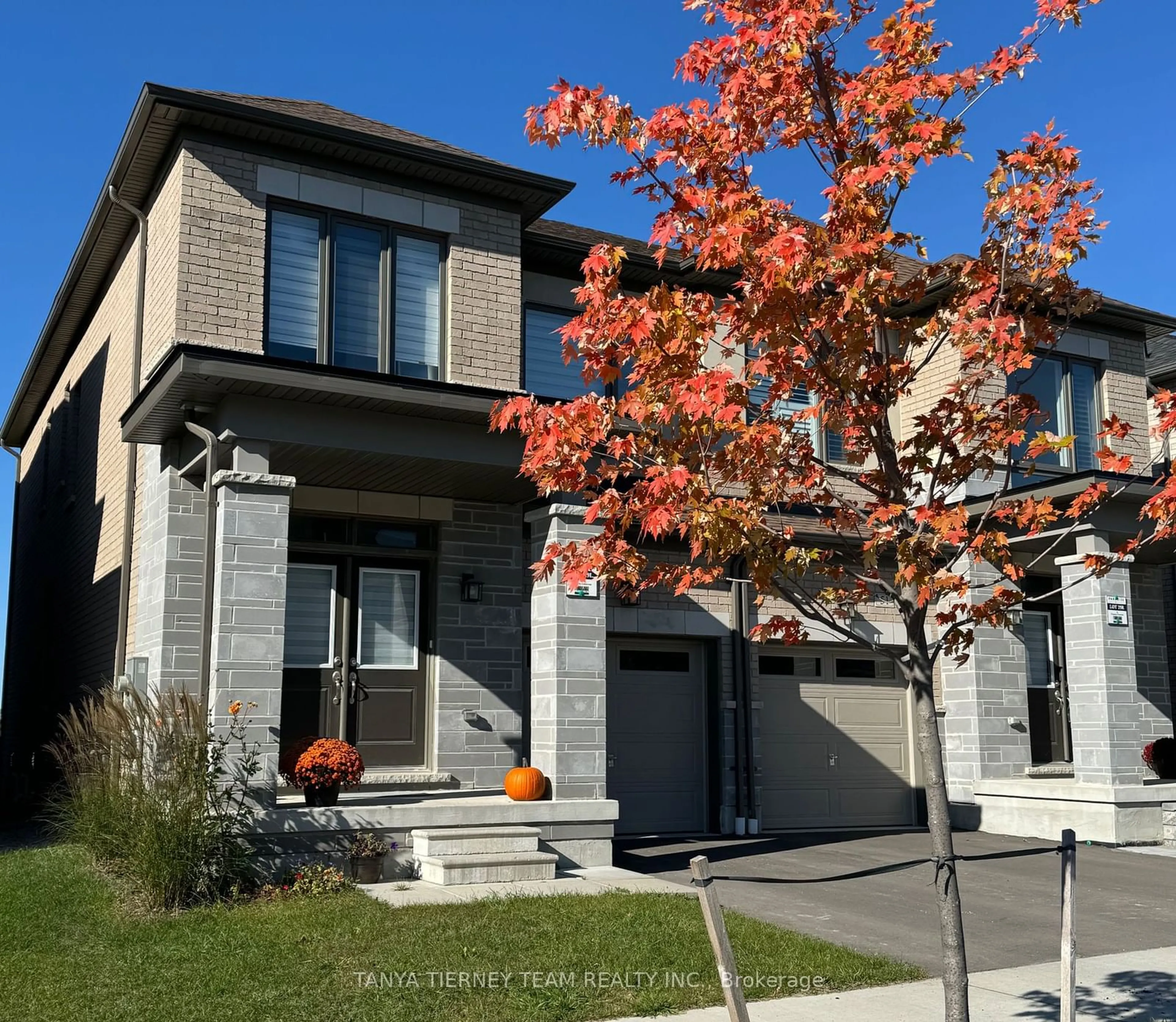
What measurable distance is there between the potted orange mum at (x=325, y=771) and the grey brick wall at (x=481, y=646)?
7.48 ft

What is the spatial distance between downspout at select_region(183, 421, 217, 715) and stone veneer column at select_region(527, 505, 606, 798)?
3.09 m

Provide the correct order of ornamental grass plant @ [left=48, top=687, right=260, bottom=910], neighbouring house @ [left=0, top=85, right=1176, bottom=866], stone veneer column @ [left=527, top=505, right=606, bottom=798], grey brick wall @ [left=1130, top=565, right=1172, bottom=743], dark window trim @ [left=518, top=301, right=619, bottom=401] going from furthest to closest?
grey brick wall @ [left=1130, top=565, right=1172, bottom=743] → dark window trim @ [left=518, top=301, right=619, bottom=401] → stone veneer column @ [left=527, top=505, right=606, bottom=798] → neighbouring house @ [left=0, top=85, right=1176, bottom=866] → ornamental grass plant @ [left=48, top=687, right=260, bottom=910]

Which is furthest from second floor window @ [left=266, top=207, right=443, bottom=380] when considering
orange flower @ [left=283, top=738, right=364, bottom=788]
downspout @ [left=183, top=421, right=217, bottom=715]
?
orange flower @ [left=283, top=738, right=364, bottom=788]

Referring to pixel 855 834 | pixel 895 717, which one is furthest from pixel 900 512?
pixel 895 717

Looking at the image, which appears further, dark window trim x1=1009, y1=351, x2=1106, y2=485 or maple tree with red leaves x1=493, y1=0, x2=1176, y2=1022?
dark window trim x1=1009, y1=351, x2=1106, y2=485

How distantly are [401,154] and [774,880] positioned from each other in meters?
9.58

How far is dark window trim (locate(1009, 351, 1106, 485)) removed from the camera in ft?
54.9

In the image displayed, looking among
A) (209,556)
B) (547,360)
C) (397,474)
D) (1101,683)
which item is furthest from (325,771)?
(1101,683)

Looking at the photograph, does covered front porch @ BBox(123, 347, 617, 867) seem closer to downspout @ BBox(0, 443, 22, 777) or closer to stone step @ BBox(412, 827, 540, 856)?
stone step @ BBox(412, 827, 540, 856)

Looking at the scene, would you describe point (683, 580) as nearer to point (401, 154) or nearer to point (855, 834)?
point (401, 154)

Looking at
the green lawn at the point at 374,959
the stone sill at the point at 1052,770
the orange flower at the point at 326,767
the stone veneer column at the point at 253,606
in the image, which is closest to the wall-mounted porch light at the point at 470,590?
the orange flower at the point at 326,767

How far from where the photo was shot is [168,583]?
11.2 metres

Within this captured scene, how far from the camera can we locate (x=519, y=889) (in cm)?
975

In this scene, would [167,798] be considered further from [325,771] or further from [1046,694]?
[1046,694]
